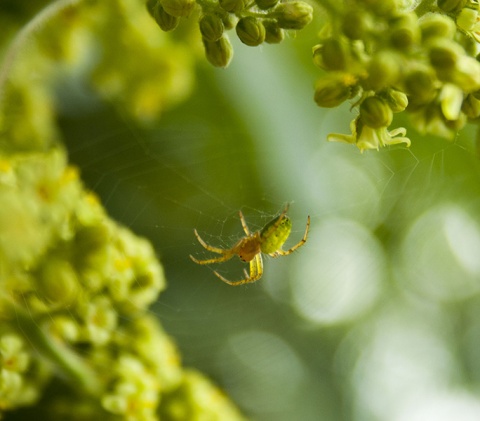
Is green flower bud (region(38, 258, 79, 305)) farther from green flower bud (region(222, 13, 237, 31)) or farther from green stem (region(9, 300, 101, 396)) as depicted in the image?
green flower bud (region(222, 13, 237, 31))

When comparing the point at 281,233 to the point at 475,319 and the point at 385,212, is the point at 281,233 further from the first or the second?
the point at 475,319

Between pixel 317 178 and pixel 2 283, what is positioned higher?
pixel 2 283

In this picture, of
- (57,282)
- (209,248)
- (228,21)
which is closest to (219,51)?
(228,21)

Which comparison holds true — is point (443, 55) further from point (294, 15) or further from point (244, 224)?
point (244, 224)

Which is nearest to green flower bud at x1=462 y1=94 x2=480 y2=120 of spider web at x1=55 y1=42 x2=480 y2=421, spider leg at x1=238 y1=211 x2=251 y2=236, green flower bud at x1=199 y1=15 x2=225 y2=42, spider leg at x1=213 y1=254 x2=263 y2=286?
green flower bud at x1=199 y1=15 x2=225 y2=42

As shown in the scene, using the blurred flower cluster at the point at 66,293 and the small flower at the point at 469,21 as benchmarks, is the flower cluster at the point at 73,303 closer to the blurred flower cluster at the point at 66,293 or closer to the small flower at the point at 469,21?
the blurred flower cluster at the point at 66,293

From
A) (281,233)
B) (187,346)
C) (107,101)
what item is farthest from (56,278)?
(187,346)
